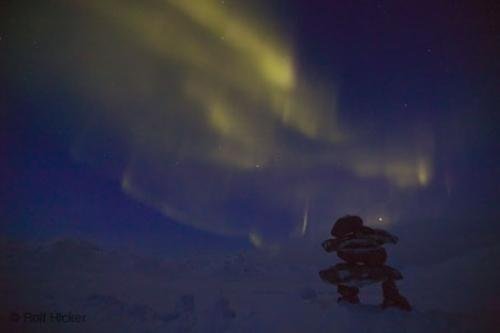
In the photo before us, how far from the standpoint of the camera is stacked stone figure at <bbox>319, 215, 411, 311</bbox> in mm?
24625

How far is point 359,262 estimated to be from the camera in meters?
26.2

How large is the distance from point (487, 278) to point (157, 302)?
33869 millimetres

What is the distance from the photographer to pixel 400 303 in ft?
79.7

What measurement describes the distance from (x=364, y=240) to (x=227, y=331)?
12995 millimetres

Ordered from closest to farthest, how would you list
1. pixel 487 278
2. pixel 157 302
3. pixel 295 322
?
1. pixel 295 322
2. pixel 157 302
3. pixel 487 278

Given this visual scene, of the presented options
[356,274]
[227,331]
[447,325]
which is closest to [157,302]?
[227,331]

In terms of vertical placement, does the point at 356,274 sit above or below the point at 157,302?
above

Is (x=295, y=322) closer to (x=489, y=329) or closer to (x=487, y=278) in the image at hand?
(x=489, y=329)

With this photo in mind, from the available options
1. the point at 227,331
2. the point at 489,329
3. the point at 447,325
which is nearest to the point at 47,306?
the point at 227,331

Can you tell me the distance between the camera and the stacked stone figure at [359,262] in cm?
2462

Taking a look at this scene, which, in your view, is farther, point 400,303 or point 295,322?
point 295,322

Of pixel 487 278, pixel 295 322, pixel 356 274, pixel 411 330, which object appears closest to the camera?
pixel 411 330

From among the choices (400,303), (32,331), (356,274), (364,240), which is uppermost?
(364,240)

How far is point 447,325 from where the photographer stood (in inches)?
930
